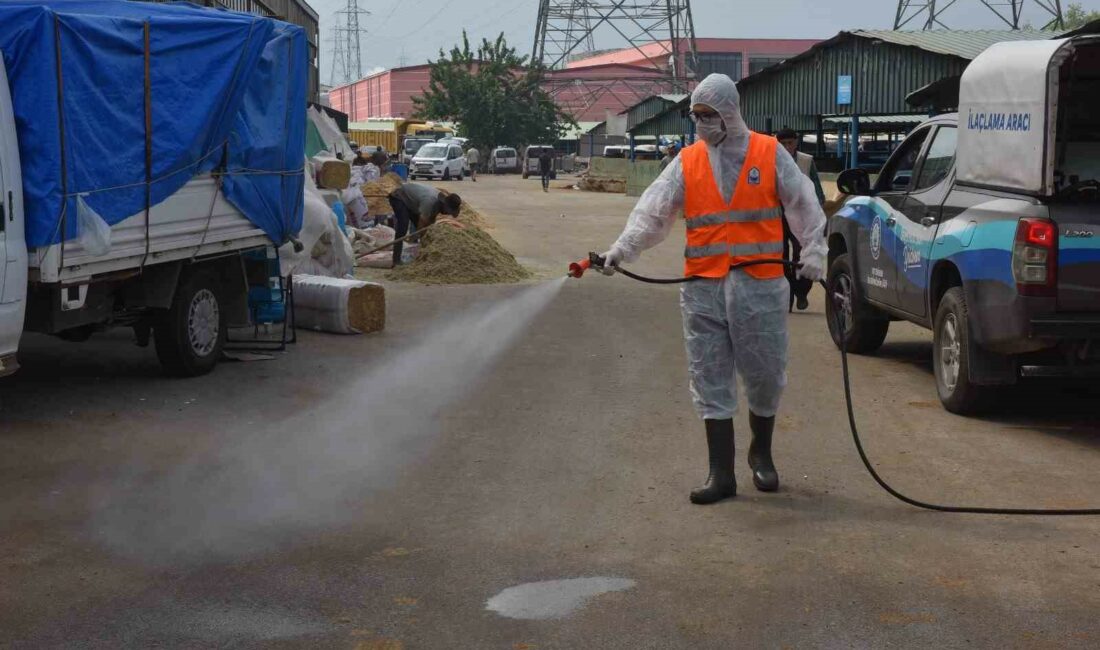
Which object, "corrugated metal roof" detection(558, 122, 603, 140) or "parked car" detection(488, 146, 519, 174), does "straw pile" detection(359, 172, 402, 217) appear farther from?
"corrugated metal roof" detection(558, 122, 603, 140)

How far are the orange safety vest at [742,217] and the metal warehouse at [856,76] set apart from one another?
20.2 m

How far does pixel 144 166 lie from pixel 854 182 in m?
5.34

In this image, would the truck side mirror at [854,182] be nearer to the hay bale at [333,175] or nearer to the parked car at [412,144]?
the hay bale at [333,175]

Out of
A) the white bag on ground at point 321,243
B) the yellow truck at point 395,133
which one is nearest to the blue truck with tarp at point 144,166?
the white bag on ground at point 321,243

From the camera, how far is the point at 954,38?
101ft

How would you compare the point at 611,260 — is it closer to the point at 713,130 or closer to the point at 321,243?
the point at 713,130

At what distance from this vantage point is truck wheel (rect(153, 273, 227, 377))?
10234 mm

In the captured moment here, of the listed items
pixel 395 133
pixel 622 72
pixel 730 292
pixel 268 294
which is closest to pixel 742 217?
pixel 730 292

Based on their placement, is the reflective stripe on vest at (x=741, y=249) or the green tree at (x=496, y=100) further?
the green tree at (x=496, y=100)

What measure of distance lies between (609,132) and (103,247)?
200 ft

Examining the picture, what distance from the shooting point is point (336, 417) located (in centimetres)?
905

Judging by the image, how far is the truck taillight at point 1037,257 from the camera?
799cm

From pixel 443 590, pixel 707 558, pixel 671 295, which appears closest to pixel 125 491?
pixel 443 590

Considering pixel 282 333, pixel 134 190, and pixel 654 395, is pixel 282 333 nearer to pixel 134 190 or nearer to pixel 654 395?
pixel 134 190
